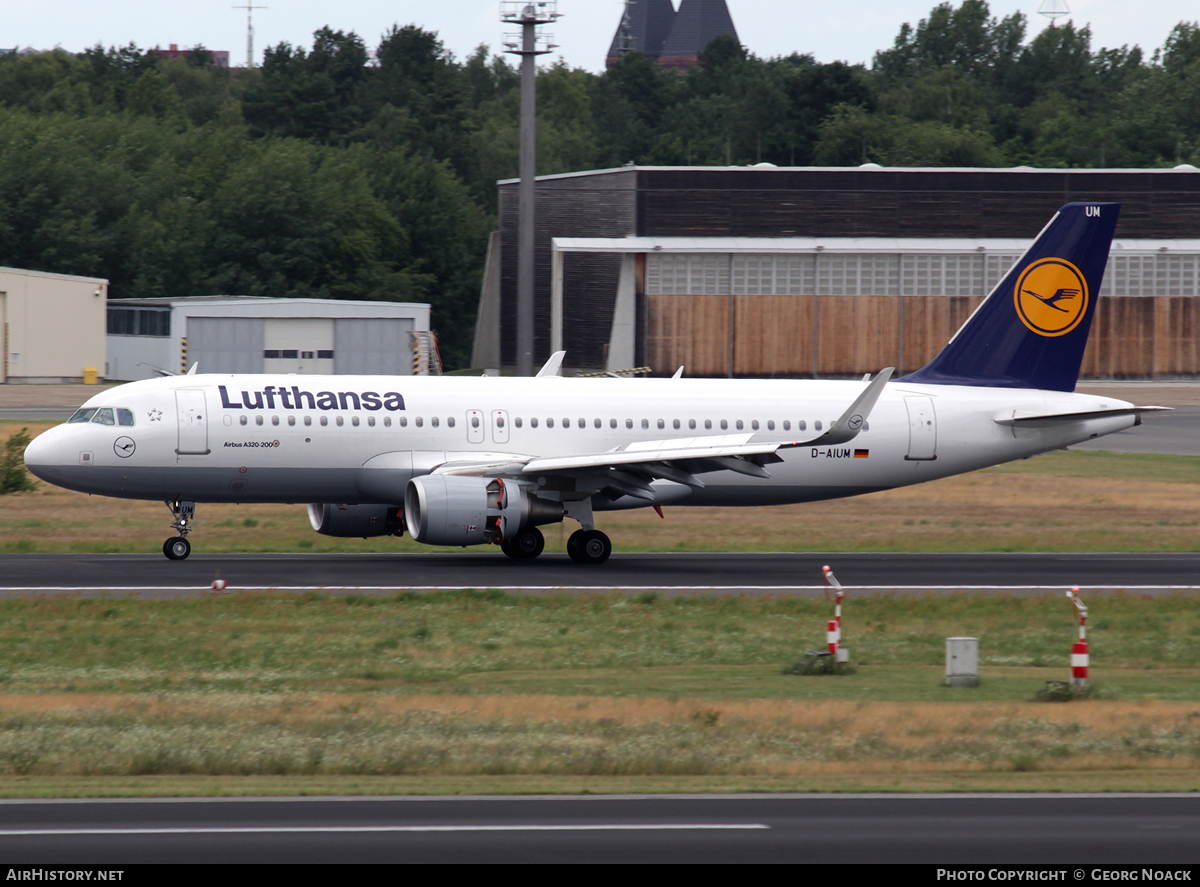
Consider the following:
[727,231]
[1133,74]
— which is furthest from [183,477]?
[1133,74]

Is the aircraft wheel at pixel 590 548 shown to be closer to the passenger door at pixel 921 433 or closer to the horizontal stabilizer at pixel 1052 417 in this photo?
the passenger door at pixel 921 433

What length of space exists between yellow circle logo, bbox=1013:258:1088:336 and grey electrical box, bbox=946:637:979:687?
17.4 metres

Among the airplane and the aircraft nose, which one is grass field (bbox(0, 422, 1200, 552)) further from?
the aircraft nose

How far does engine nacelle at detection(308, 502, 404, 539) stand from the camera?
33.5 meters

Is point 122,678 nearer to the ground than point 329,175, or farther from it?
nearer to the ground

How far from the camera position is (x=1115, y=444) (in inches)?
2589

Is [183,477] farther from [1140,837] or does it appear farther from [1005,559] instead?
[1140,837]

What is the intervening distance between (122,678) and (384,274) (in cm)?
8649

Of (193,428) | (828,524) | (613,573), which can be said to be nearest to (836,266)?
(828,524)

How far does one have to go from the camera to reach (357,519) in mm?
33594

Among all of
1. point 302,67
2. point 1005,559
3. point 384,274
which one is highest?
point 302,67

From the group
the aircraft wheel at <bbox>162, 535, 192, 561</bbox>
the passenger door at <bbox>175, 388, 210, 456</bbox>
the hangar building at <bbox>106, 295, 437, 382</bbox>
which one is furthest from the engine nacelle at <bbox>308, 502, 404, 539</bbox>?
the hangar building at <bbox>106, 295, 437, 382</bbox>

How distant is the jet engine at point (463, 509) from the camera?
2997cm

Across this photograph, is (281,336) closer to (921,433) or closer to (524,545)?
(524,545)
